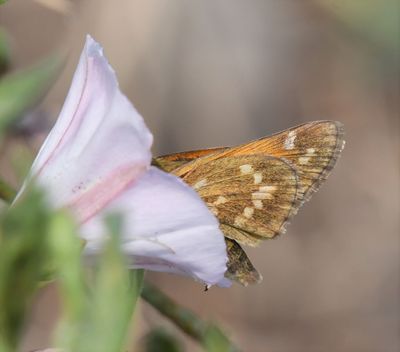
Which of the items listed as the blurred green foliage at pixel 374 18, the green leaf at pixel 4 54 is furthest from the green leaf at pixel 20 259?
the blurred green foliage at pixel 374 18

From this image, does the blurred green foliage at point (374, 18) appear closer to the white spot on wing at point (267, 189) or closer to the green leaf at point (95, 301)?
the white spot on wing at point (267, 189)

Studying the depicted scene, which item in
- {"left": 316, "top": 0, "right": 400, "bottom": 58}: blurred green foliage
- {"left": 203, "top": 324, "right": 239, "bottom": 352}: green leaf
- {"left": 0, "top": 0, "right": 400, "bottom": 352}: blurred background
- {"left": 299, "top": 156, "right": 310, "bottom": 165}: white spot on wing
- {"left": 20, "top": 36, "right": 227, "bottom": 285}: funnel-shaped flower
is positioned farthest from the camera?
{"left": 0, "top": 0, "right": 400, "bottom": 352}: blurred background

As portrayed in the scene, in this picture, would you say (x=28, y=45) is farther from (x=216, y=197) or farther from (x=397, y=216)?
(x=216, y=197)

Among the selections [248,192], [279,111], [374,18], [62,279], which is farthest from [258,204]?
[279,111]

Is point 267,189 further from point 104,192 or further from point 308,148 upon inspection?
point 104,192

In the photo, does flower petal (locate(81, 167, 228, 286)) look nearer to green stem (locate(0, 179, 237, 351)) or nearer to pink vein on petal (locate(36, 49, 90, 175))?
pink vein on petal (locate(36, 49, 90, 175))

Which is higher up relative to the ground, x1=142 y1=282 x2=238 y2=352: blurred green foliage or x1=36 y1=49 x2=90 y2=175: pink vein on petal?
x1=36 y1=49 x2=90 y2=175: pink vein on petal

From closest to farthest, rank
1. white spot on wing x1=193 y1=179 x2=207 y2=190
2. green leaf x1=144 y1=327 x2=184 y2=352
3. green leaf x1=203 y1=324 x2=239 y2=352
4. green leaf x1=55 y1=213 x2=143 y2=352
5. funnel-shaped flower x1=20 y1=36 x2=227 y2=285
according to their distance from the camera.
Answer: green leaf x1=55 y1=213 x2=143 y2=352 < green leaf x1=203 y1=324 x2=239 y2=352 < funnel-shaped flower x1=20 y1=36 x2=227 y2=285 < green leaf x1=144 y1=327 x2=184 y2=352 < white spot on wing x1=193 y1=179 x2=207 y2=190

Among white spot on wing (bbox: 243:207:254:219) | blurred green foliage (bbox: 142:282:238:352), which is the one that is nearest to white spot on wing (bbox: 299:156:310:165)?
white spot on wing (bbox: 243:207:254:219)
